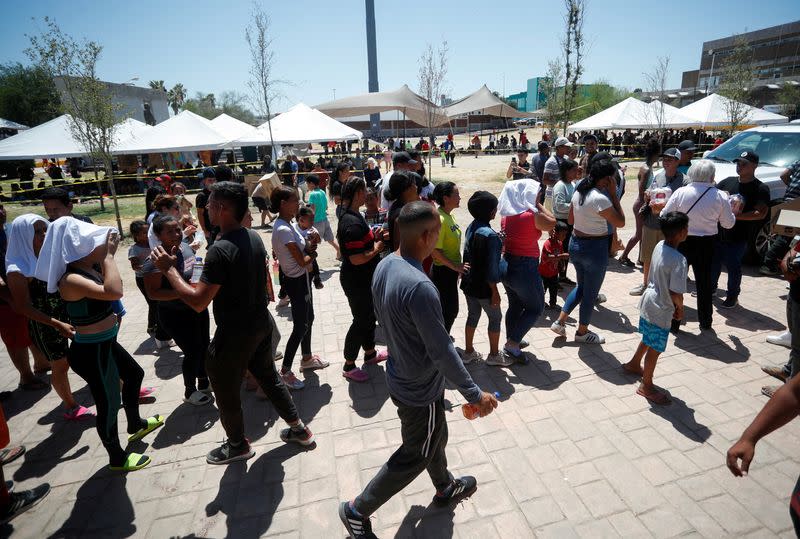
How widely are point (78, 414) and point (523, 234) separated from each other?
445 cm

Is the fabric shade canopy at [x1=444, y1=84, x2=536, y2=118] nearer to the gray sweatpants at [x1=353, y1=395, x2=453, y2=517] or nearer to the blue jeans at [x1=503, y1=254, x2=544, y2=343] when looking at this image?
the blue jeans at [x1=503, y1=254, x2=544, y2=343]

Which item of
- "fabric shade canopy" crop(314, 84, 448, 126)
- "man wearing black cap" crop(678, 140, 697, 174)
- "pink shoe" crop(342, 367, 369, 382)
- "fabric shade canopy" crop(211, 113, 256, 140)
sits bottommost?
"pink shoe" crop(342, 367, 369, 382)

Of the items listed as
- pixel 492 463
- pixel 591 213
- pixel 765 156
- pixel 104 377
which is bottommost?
pixel 492 463

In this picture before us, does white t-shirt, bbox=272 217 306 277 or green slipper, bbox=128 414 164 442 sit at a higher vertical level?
white t-shirt, bbox=272 217 306 277

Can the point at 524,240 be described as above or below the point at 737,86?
below

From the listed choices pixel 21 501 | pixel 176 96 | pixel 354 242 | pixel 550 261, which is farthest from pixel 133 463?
pixel 176 96

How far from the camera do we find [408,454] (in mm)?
2416

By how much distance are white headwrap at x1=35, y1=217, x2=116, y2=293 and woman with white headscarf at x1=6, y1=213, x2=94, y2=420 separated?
666mm

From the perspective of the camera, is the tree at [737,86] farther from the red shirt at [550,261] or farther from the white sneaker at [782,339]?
the red shirt at [550,261]

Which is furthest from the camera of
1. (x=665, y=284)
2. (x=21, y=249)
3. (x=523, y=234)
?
(x=523, y=234)

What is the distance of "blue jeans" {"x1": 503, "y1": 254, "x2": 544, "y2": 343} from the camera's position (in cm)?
425

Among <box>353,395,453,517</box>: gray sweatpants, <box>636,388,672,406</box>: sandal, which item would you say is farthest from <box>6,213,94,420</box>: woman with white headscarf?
<box>636,388,672,406</box>: sandal

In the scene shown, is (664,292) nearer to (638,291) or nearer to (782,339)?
(782,339)

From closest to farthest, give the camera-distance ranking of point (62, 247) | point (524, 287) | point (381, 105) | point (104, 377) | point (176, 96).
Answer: point (62, 247) → point (104, 377) → point (524, 287) → point (381, 105) → point (176, 96)
